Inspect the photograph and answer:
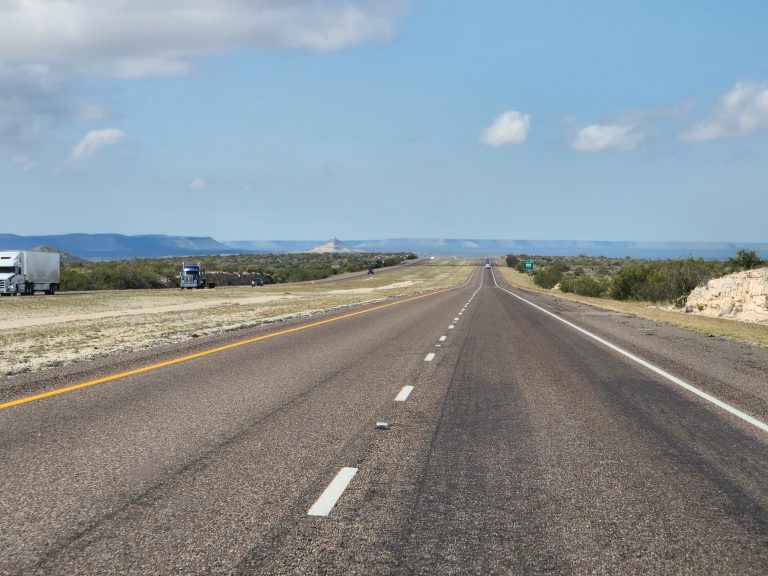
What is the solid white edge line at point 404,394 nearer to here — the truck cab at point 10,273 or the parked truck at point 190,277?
the truck cab at point 10,273

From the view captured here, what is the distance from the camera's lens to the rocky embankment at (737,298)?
1163 inches

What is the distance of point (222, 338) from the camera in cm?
1905

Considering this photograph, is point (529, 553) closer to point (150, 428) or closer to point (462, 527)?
point (462, 527)

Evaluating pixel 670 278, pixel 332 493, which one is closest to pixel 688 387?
pixel 332 493

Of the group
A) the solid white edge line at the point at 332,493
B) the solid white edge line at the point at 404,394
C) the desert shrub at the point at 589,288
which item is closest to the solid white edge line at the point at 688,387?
the solid white edge line at the point at 404,394

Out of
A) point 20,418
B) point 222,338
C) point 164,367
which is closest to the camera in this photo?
point 20,418

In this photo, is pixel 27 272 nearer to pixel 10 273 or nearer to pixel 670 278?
pixel 10 273

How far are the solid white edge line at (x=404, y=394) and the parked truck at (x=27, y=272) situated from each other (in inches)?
1874

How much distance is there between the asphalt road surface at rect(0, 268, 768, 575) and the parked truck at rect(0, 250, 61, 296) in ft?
146

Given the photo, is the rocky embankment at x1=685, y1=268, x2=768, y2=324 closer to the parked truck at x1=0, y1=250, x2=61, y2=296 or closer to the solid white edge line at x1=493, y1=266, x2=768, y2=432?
the solid white edge line at x1=493, y1=266, x2=768, y2=432

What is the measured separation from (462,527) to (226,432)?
345cm

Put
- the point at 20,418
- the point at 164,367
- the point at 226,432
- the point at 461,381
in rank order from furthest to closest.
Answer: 1. the point at 164,367
2. the point at 461,381
3. the point at 20,418
4. the point at 226,432

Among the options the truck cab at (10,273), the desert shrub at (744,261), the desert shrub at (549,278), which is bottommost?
the desert shrub at (549,278)

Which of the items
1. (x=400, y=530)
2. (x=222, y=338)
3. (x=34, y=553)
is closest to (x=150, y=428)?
(x=34, y=553)
